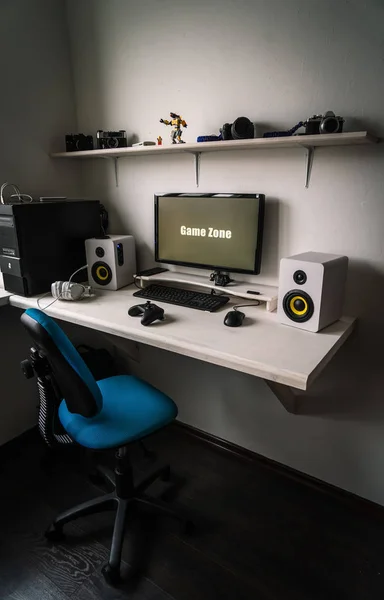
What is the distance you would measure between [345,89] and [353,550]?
1.78m

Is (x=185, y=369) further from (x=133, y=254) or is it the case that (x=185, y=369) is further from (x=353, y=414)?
(x=353, y=414)

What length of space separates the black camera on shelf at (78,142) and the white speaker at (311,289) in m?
1.37

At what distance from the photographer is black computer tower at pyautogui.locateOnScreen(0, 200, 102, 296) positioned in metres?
1.72

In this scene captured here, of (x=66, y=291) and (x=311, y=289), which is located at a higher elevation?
(x=311, y=289)

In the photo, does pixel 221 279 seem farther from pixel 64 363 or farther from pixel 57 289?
pixel 64 363

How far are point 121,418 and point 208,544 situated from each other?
666 millimetres

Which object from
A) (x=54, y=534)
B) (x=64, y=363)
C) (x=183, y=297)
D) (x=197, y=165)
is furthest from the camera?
(x=197, y=165)

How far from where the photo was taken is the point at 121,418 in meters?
1.38

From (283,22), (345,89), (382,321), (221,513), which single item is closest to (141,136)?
(283,22)

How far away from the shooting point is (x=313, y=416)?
1754 millimetres

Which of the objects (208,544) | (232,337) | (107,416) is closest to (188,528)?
(208,544)

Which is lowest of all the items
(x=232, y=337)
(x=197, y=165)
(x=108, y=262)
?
(x=232, y=337)

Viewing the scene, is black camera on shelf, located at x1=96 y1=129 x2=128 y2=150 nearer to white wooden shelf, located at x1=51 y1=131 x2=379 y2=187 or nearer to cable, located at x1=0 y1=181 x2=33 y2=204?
white wooden shelf, located at x1=51 y1=131 x2=379 y2=187

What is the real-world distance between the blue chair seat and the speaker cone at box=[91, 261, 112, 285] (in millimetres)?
569
